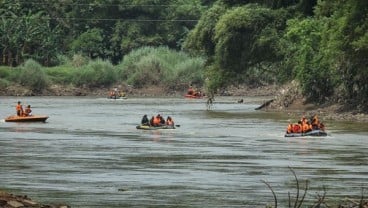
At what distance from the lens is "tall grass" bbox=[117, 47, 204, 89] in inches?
4833

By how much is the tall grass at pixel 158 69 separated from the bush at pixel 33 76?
396 inches

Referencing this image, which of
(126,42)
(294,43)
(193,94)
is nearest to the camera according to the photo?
(294,43)

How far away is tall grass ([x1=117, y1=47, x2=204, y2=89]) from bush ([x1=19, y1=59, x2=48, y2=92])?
10060 millimetres

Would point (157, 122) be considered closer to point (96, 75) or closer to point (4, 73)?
point (4, 73)

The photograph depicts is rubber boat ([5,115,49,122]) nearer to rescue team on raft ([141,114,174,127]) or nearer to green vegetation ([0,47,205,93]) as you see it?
rescue team on raft ([141,114,174,127])

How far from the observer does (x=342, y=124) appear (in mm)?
60594

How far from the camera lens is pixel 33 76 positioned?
381 ft

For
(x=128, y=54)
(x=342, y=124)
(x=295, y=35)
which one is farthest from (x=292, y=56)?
(x=128, y=54)

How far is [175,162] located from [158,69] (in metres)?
84.1

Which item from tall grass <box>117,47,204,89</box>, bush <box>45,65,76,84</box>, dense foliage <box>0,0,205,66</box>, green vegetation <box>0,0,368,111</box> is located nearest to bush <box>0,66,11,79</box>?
green vegetation <box>0,0,368,111</box>

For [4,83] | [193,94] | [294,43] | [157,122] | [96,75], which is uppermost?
[294,43]

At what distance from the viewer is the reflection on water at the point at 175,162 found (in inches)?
1153

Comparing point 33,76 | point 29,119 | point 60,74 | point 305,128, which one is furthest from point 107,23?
point 305,128

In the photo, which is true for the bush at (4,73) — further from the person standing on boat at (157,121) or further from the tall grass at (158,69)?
the person standing on boat at (157,121)
